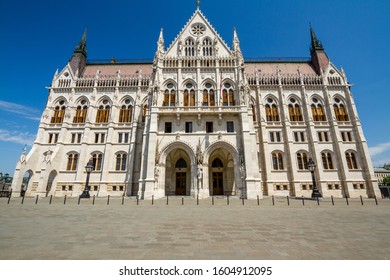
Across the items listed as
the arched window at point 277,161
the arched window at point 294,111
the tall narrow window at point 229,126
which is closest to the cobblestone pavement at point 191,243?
the tall narrow window at point 229,126

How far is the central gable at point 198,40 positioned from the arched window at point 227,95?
228 inches

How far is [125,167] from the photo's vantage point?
29078 mm

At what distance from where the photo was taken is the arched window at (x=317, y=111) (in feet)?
103

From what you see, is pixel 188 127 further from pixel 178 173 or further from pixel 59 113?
pixel 59 113

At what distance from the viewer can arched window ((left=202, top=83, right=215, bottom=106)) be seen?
87.2 feet

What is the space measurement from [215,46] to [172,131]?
16144 millimetres

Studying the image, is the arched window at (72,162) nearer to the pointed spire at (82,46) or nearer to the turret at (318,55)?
the pointed spire at (82,46)

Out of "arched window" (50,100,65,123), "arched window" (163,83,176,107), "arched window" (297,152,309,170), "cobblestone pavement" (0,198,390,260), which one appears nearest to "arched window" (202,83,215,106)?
"arched window" (163,83,176,107)

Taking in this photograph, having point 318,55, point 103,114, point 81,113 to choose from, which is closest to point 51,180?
point 81,113

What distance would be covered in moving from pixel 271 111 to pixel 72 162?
3566 cm

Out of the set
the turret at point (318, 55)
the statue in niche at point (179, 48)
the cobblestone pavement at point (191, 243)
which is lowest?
the cobblestone pavement at point (191, 243)

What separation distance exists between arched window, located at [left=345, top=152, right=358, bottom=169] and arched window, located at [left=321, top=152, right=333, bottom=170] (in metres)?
2.57
